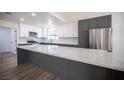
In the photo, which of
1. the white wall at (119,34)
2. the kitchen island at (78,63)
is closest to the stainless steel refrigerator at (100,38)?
the kitchen island at (78,63)

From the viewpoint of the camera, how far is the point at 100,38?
3436 millimetres

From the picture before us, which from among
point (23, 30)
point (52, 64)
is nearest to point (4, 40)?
point (23, 30)

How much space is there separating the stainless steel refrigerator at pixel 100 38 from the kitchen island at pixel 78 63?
121cm

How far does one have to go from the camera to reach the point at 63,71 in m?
2.21

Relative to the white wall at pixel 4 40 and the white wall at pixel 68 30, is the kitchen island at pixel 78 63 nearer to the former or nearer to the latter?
the white wall at pixel 68 30

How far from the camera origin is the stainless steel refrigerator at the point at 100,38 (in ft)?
10.6

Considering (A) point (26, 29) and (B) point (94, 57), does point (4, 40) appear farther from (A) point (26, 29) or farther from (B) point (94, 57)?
(B) point (94, 57)

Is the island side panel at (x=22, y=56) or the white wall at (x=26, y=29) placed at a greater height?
the white wall at (x=26, y=29)

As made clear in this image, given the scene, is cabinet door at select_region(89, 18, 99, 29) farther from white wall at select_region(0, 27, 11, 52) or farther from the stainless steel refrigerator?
white wall at select_region(0, 27, 11, 52)
